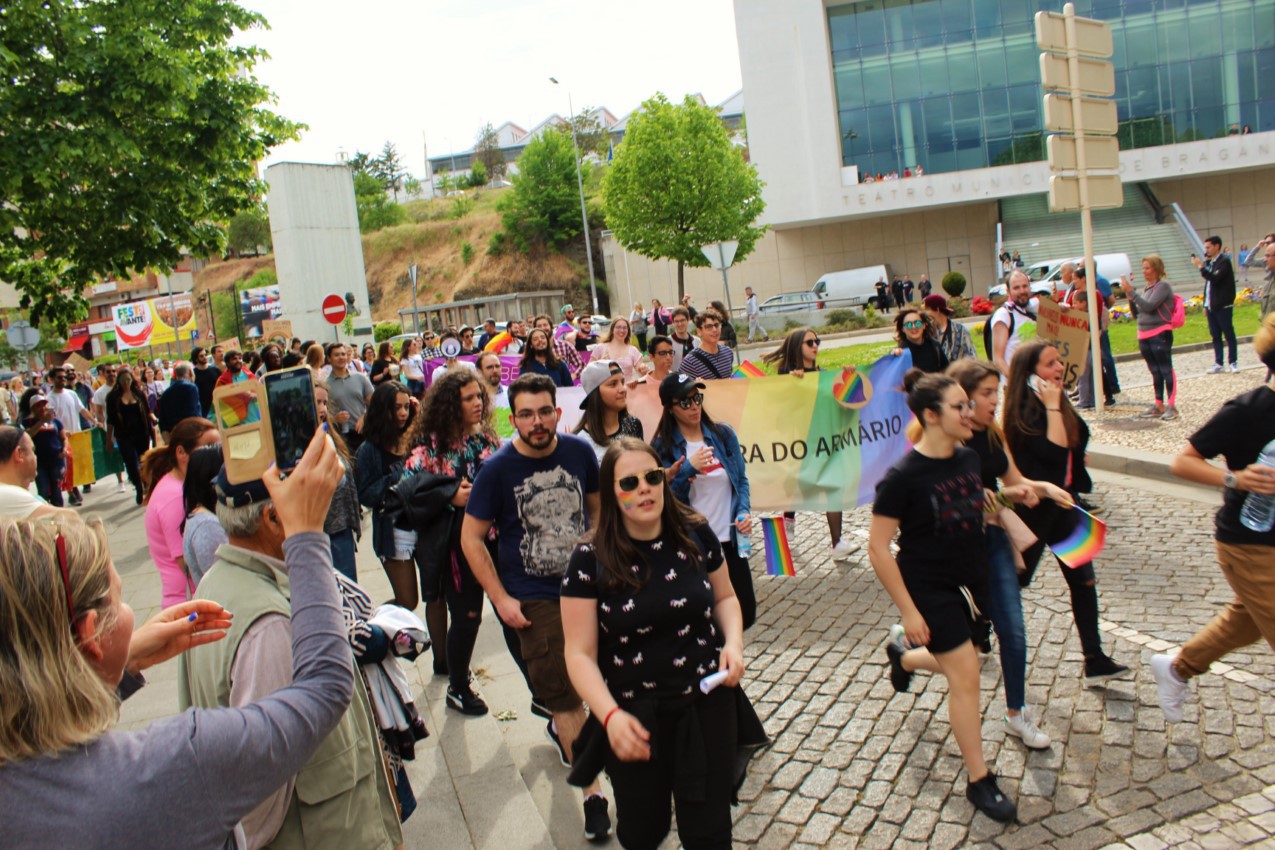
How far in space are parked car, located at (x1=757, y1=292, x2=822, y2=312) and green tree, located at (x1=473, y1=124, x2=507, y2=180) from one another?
64882 mm

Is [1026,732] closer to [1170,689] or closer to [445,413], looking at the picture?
[1170,689]

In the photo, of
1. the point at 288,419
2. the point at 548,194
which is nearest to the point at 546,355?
the point at 288,419

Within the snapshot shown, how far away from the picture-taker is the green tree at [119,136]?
10.5m

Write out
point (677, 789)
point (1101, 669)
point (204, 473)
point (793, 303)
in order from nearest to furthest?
point (677, 789) → point (204, 473) → point (1101, 669) → point (793, 303)

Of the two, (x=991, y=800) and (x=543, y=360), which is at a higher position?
(x=543, y=360)

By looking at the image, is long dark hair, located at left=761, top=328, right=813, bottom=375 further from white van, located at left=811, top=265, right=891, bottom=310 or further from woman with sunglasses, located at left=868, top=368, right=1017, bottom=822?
white van, located at left=811, top=265, right=891, bottom=310

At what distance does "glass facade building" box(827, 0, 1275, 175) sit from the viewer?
149 ft

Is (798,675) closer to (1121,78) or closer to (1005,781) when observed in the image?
(1005,781)

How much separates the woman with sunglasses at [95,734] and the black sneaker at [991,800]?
9.27 feet

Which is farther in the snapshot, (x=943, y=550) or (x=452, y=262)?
(x=452, y=262)

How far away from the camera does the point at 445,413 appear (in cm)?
542

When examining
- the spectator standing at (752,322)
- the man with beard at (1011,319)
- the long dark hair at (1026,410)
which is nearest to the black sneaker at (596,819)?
the long dark hair at (1026,410)

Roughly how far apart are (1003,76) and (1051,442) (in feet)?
154

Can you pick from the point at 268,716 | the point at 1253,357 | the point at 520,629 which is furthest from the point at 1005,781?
the point at 1253,357
